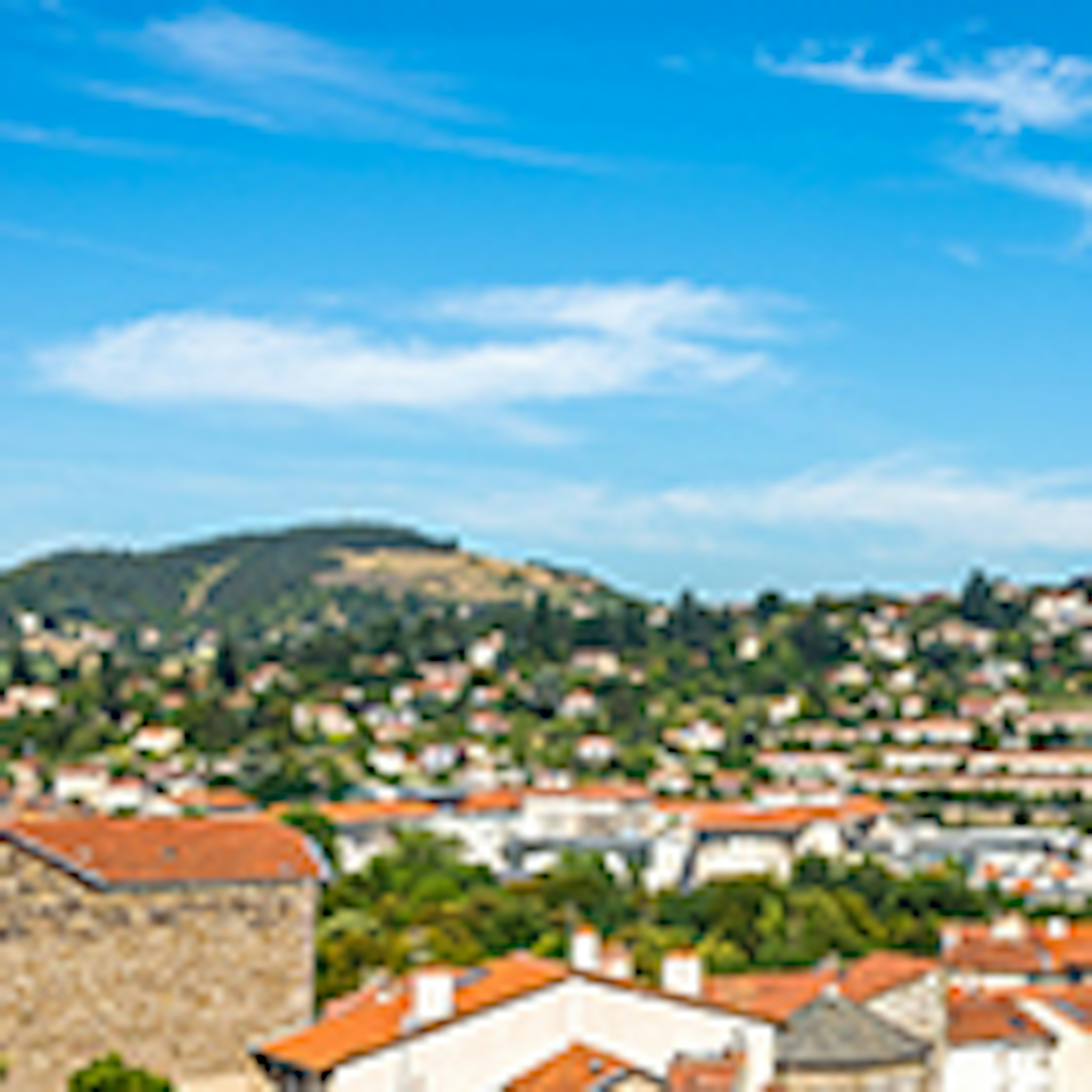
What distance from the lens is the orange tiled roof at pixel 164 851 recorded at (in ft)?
119

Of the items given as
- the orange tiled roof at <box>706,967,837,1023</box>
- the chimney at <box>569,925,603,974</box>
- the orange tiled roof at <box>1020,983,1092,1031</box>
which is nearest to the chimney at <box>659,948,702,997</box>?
the orange tiled roof at <box>706,967,837,1023</box>

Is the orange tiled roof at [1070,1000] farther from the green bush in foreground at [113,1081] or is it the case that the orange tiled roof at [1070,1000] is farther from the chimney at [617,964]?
the green bush in foreground at [113,1081]

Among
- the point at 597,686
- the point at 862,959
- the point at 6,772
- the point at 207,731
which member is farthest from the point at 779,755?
the point at 862,959

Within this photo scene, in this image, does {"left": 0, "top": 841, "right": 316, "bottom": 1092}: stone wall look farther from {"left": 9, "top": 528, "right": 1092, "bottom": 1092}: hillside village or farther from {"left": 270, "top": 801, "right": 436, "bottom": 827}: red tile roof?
{"left": 270, "top": 801, "right": 436, "bottom": 827}: red tile roof

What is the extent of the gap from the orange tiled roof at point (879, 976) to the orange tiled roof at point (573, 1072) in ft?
19.3

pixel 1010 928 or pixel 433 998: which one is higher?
pixel 433 998

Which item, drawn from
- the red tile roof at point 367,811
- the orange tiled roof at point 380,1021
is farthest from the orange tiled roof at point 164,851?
the red tile roof at point 367,811

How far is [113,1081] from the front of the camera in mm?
A: 33969

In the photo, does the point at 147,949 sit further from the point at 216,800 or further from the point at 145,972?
the point at 216,800

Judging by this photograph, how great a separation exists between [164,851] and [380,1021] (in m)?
7.86

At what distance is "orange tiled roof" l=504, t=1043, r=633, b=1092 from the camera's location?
29.7 meters

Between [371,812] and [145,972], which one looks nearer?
[145,972]

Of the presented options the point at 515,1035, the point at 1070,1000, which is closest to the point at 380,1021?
the point at 515,1035

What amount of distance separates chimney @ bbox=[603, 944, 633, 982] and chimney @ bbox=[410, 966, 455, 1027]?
386 cm
